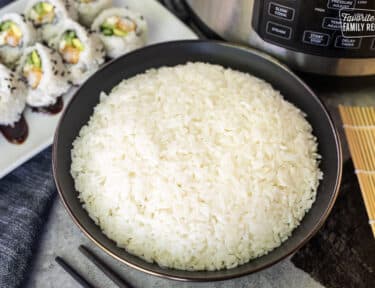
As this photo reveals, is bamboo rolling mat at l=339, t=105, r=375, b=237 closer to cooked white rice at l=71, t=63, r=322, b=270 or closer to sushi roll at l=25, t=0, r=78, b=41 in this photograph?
cooked white rice at l=71, t=63, r=322, b=270

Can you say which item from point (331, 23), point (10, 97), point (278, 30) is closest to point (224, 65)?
point (278, 30)

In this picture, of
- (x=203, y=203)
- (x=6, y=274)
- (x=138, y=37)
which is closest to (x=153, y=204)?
(x=203, y=203)

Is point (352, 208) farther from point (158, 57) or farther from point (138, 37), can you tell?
point (138, 37)

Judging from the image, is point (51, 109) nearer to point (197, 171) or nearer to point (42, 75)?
point (42, 75)

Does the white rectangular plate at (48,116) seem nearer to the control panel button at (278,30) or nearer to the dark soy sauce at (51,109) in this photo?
the dark soy sauce at (51,109)

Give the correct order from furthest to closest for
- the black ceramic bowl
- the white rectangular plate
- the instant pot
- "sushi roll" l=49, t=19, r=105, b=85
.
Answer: "sushi roll" l=49, t=19, r=105, b=85, the white rectangular plate, the instant pot, the black ceramic bowl

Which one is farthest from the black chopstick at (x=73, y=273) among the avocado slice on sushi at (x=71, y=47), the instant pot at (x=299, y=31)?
the instant pot at (x=299, y=31)

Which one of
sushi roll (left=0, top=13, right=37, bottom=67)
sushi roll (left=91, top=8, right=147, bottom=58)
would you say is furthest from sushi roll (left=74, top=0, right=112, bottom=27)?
sushi roll (left=0, top=13, right=37, bottom=67)
